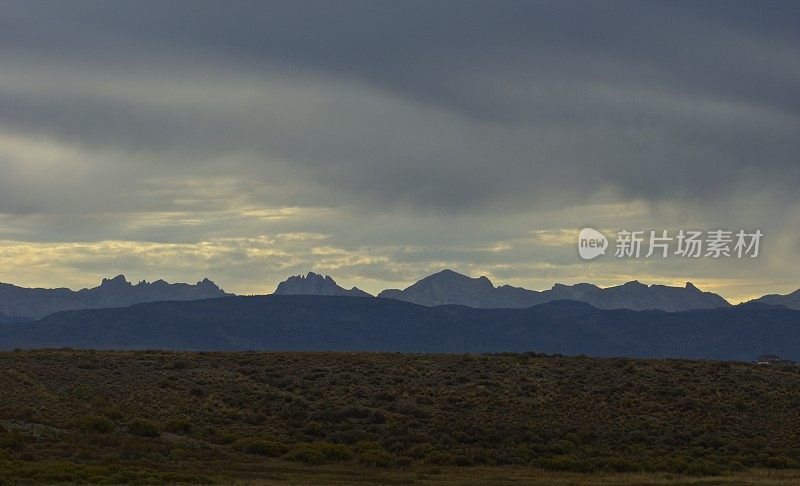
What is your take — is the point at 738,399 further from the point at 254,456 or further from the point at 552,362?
the point at 254,456

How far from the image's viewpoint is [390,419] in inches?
2813

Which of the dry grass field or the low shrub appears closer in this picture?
A: the dry grass field

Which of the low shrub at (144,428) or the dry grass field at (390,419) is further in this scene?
the low shrub at (144,428)

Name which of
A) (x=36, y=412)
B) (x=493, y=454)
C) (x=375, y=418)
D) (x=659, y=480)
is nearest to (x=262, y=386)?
(x=375, y=418)

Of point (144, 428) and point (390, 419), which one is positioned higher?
point (390, 419)

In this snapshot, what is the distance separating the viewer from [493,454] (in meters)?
60.9

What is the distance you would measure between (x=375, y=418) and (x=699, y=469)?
23566 millimetres

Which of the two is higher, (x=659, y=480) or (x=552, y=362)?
(x=552, y=362)

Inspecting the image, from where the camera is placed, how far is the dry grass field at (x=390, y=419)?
5347 cm

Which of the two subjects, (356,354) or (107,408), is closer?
(107,408)

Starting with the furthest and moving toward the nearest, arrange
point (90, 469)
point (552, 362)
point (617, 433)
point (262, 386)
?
point (552, 362) → point (262, 386) → point (617, 433) → point (90, 469)

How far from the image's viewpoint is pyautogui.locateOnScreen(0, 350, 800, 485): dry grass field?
53469 mm

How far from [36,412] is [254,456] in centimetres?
1709

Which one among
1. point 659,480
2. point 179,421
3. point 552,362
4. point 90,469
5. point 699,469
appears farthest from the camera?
point 552,362
